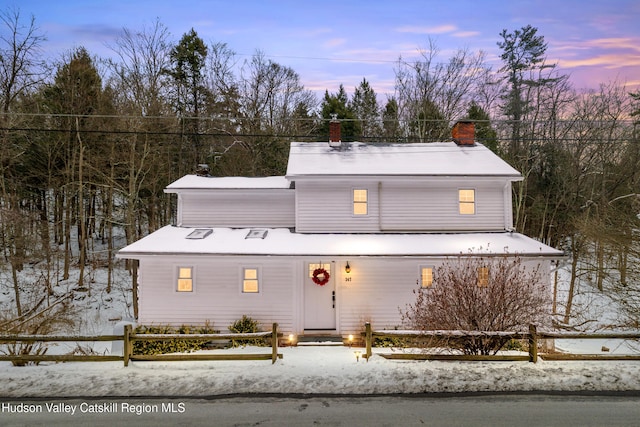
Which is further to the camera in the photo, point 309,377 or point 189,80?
point 189,80

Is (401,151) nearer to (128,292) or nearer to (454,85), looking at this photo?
(454,85)

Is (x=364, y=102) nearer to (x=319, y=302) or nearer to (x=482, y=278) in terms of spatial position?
(x=319, y=302)

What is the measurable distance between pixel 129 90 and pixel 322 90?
16.8m

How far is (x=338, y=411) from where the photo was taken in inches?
268

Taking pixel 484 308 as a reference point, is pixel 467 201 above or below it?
above

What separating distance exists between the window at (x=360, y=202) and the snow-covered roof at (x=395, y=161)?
30.7 inches

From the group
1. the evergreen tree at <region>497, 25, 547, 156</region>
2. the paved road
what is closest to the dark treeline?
the evergreen tree at <region>497, 25, 547, 156</region>

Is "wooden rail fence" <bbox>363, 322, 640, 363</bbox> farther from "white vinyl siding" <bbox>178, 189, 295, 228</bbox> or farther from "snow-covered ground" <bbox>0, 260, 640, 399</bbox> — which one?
"white vinyl siding" <bbox>178, 189, 295, 228</bbox>

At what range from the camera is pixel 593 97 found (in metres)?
26.5

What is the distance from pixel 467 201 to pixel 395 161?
3.43 meters

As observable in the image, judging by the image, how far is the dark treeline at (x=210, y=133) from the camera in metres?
23.1

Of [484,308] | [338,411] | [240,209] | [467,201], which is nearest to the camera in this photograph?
[338,411]

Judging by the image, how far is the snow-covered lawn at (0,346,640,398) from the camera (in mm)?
7660

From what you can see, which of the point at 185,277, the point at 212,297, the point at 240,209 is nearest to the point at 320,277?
the point at 212,297
